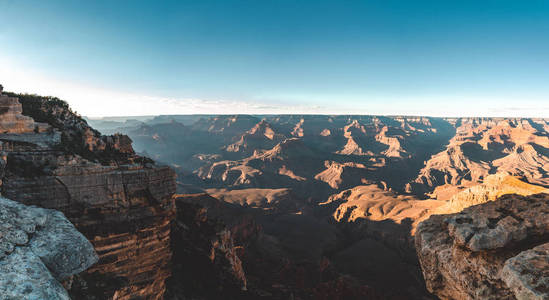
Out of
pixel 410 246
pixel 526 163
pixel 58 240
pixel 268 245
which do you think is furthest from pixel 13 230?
pixel 526 163

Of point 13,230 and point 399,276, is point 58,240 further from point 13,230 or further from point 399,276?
point 399,276

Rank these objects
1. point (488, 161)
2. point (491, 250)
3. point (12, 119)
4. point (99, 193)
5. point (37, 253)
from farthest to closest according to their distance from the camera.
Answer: point (488, 161) → point (99, 193) → point (12, 119) → point (491, 250) → point (37, 253)

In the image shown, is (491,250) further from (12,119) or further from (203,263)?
(12,119)

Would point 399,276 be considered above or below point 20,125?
below

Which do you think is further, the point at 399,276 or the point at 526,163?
the point at 526,163

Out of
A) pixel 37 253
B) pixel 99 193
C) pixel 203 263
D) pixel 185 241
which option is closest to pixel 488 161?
pixel 203 263

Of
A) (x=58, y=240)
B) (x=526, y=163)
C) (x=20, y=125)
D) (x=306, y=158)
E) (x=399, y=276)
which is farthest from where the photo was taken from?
(x=306, y=158)

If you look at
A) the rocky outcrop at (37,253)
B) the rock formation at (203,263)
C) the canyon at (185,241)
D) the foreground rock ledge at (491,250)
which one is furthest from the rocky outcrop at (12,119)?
the foreground rock ledge at (491,250)
